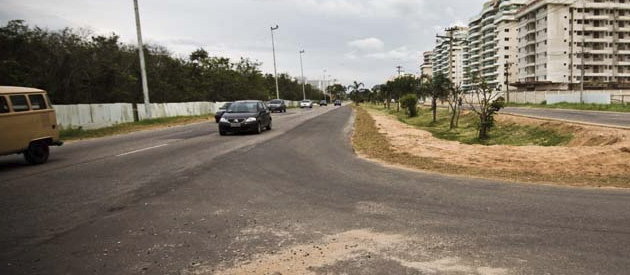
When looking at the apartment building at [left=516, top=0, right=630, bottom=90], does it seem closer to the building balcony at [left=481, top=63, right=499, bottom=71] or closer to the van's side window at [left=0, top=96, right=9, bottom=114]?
the building balcony at [left=481, top=63, right=499, bottom=71]

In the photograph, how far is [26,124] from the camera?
9.00 m

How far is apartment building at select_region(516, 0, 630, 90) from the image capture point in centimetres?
7600

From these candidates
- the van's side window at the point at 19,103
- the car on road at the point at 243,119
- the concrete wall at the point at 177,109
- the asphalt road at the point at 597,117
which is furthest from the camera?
the concrete wall at the point at 177,109

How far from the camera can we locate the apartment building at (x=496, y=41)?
9856cm

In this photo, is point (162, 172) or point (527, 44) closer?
point (162, 172)

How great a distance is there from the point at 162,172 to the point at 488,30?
11910 centimetres

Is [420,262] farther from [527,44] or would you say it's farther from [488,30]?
[488,30]

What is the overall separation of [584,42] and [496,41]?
91.7 ft

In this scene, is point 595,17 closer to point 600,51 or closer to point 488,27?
point 600,51

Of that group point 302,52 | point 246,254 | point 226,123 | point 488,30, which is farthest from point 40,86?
point 488,30

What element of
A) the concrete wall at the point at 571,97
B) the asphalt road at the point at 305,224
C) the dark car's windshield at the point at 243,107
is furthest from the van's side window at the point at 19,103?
the concrete wall at the point at 571,97

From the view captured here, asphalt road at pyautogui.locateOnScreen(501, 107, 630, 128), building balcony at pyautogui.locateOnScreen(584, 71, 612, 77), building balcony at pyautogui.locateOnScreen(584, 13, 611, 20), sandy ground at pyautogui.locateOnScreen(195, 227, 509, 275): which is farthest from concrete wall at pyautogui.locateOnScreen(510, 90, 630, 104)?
sandy ground at pyautogui.locateOnScreen(195, 227, 509, 275)

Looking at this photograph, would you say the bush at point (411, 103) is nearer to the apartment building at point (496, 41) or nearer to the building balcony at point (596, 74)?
the building balcony at point (596, 74)

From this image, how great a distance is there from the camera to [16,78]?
76.1 ft
